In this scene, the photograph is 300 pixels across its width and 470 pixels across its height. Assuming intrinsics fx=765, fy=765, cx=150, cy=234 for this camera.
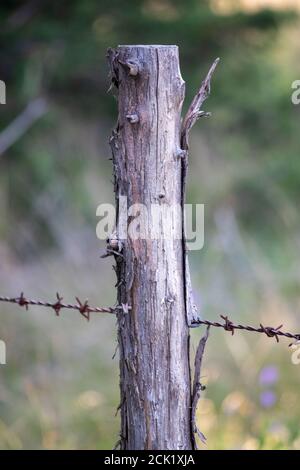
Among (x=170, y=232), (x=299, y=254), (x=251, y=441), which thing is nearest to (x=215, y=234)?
(x=299, y=254)

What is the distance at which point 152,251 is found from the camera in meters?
1.99

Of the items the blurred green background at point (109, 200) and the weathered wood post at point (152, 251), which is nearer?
the weathered wood post at point (152, 251)

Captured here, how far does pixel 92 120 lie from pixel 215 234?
1683mm

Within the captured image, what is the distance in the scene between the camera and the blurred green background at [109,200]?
13.9 ft

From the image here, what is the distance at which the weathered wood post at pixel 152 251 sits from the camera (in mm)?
1962

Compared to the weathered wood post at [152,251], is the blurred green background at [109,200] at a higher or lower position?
higher

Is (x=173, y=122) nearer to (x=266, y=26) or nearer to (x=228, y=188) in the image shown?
(x=266, y=26)

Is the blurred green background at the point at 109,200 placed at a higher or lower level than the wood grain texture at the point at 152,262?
higher

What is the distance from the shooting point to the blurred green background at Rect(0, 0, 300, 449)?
4.23 m

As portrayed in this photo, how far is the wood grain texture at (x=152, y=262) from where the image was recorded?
1.96 m

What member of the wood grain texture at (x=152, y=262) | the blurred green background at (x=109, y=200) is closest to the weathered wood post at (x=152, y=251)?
the wood grain texture at (x=152, y=262)

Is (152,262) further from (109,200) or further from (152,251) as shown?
(109,200)

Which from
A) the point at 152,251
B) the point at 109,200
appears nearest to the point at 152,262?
the point at 152,251

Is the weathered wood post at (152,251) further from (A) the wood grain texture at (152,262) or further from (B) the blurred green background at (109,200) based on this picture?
(B) the blurred green background at (109,200)
